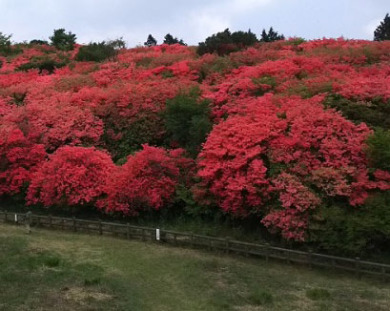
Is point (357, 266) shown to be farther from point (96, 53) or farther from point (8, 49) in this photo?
point (8, 49)

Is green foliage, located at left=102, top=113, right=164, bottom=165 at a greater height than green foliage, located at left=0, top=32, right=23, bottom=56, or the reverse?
green foliage, located at left=0, top=32, right=23, bottom=56

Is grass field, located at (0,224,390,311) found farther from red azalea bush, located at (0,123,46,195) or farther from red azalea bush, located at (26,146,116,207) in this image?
red azalea bush, located at (0,123,46,195)

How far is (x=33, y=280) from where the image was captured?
12672mm

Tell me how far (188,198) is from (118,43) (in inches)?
1138

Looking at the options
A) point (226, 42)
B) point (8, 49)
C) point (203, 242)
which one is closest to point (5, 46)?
point (8, 49)

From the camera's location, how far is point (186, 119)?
72.0ft

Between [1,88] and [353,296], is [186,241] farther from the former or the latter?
[1,88]

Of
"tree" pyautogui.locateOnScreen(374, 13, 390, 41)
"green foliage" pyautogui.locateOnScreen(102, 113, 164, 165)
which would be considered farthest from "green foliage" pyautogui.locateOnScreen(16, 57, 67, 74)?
"tree" pyautogui.locateOnScreen(374, 13, 390, 41)

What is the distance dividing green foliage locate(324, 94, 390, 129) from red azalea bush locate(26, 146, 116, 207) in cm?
1000

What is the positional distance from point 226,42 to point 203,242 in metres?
22.5

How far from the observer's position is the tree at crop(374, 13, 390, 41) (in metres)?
56.0

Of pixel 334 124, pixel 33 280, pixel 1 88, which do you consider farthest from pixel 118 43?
pixel 33 280

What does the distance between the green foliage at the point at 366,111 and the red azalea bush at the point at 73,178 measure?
32.8 ft

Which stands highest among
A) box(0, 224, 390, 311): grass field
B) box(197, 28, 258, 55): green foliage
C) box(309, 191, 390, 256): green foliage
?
→ box(197, 28, 258, 55): green foliage
